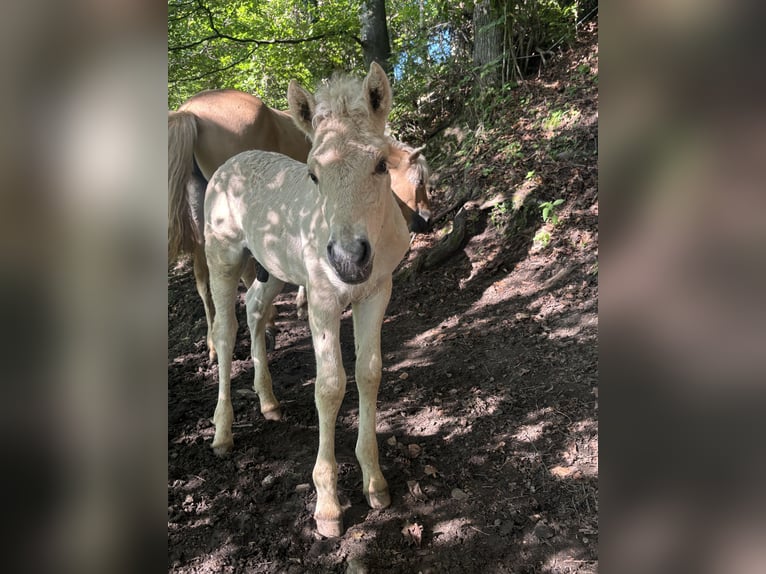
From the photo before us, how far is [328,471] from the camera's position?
282cm

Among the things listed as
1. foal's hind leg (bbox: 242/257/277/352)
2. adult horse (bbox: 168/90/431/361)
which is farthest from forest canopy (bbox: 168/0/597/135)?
foal's hind leg (bbox: 242/257/277/352)

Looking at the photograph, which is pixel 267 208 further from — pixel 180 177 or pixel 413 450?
pixel 180 177

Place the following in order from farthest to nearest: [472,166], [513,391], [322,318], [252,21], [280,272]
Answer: [252,21]
[472,166]
[513,391]
[280,272]
[322,318]

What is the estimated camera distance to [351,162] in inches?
92.0

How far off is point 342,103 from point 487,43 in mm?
6578

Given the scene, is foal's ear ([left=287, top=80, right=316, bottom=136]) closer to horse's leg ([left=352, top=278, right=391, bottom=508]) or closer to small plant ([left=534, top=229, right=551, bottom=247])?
horse's leg ([left=352, top=278, right=391, bottom=508])

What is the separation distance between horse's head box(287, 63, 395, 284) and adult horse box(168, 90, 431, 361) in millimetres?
2510

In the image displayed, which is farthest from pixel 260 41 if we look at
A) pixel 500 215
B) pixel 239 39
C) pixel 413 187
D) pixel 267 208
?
pixel 267 208

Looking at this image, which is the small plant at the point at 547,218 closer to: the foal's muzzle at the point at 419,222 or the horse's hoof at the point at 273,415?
the foal's muzzle at the point at 419,222

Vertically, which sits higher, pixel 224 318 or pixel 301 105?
pixel 301 105
